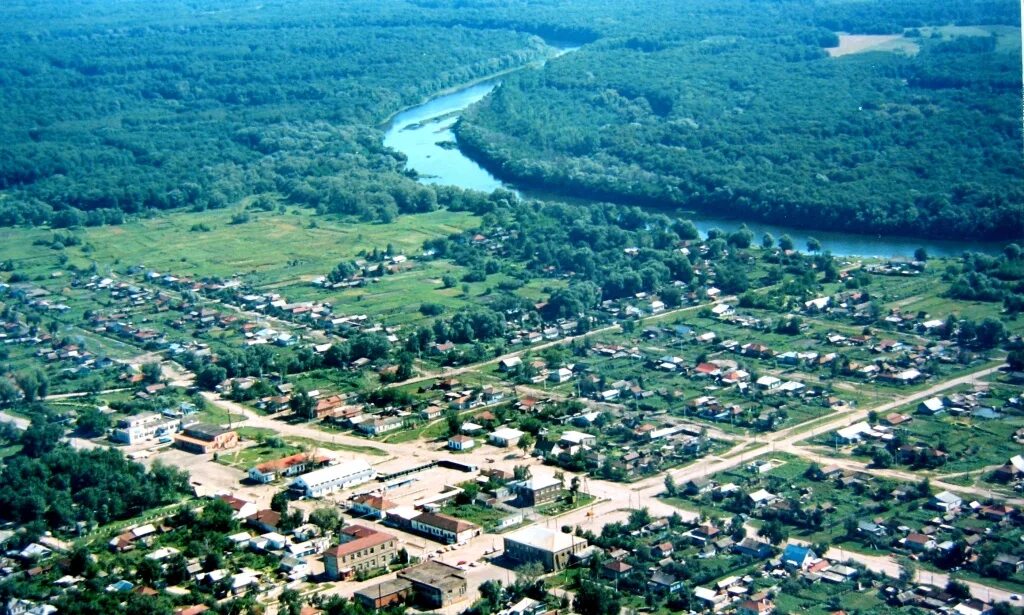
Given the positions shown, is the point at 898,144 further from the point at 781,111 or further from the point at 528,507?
the point at 528,507

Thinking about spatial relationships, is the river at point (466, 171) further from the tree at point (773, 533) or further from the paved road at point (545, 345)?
the tree at point (773, 533)

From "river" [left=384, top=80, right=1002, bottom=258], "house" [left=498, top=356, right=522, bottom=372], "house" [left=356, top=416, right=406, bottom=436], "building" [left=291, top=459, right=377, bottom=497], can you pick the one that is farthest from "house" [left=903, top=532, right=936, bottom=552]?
"river" [left=384, top=80, right=1002, bottom=258]

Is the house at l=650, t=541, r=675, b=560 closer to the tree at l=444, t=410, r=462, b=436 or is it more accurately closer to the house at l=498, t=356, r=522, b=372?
the tree at l=444, t=410, r=462, b=436

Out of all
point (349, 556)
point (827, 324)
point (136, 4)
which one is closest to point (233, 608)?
point (349, 556)

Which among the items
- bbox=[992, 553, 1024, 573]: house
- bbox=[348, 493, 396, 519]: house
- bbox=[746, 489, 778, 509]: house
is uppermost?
bbox=[992, 553, 1024, 573]: house

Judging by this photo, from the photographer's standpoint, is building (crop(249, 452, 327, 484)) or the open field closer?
building (crop(249, 452, 327, 484))
